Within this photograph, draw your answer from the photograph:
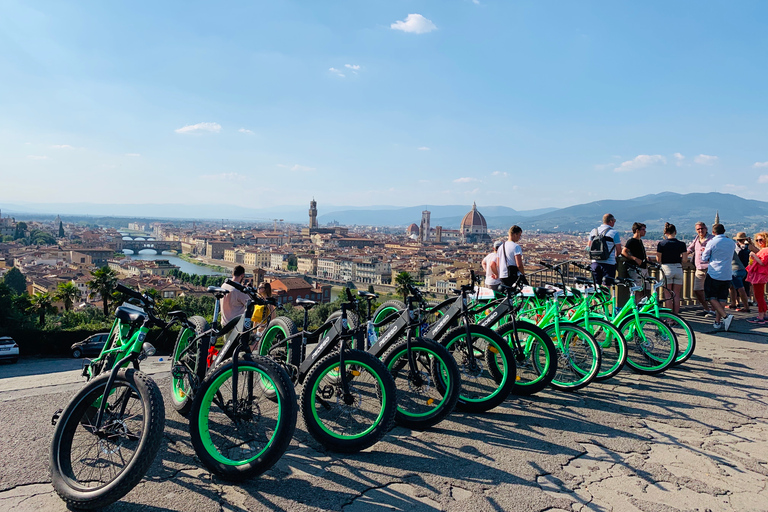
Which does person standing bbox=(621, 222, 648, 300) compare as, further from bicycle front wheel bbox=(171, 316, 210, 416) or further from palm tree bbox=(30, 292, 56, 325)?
palm tree bbox=(30, 292, 56, 325)

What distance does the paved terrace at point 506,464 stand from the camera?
244 centimetres

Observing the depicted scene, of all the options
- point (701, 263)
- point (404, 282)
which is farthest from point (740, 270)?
point (404, 282)

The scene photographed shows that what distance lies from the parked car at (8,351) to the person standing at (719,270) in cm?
1304

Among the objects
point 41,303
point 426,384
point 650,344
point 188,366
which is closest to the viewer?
point 426,384

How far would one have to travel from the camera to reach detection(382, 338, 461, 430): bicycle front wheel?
3.27 metres

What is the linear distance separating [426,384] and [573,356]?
1574mm

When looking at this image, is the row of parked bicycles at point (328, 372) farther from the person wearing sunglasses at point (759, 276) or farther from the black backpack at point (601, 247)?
the person wearing sunglasses at point (759, 276)

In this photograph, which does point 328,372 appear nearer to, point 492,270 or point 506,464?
point 506,464

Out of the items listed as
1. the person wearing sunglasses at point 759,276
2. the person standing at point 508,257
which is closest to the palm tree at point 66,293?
the person standing at point 508,257

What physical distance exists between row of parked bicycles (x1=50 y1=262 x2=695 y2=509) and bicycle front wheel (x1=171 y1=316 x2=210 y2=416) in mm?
12

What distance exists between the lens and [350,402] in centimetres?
298

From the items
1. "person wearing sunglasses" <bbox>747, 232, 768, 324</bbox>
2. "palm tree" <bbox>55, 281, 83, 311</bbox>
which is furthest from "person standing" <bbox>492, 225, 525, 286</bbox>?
"palm tree" <bbox>55, 281, 83, 311</bbox>

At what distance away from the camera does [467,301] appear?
3885 millimetres

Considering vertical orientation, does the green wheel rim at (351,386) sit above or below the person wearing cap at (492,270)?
below
